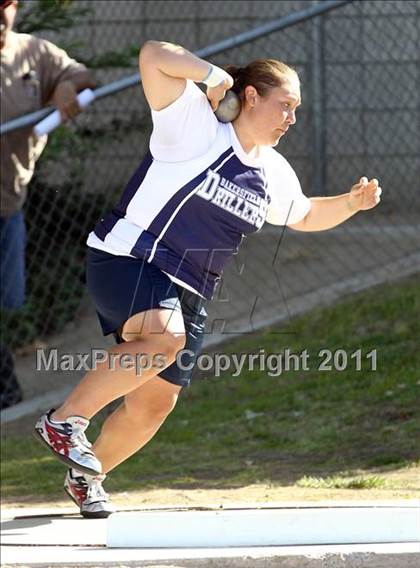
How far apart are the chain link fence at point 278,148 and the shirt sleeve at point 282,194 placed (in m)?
3.47

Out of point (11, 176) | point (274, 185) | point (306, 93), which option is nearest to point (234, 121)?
point (274, 185)

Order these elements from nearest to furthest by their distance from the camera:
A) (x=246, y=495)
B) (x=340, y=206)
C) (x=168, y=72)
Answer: (x=168, y=72), (x=340, y=206), (x=246, y=495)

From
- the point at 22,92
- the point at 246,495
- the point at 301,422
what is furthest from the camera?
the point at 22,92

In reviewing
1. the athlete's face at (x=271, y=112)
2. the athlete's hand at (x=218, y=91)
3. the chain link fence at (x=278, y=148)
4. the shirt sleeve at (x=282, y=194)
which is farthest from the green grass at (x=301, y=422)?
the athlete's hand at (x=218, y=91)

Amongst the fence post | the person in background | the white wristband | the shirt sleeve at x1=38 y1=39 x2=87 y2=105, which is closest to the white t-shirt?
the white wristband

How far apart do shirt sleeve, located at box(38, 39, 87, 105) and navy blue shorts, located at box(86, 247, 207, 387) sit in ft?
8.10

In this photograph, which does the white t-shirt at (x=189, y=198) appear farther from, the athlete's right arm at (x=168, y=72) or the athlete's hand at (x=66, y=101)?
the athlete's hand at (x=66, y=101)

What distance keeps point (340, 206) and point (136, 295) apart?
36.0 inches

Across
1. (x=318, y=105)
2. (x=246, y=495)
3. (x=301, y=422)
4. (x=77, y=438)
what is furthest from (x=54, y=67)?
(x=77, y=438)

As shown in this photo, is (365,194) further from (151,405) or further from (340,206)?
(151,405)

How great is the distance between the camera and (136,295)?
4465mm

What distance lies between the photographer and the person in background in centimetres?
685

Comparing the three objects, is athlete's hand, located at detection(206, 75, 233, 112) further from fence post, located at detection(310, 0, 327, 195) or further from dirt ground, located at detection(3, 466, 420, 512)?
fence post, located at detection(310, 0, 327, 195)

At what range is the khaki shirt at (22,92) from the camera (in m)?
6.98
